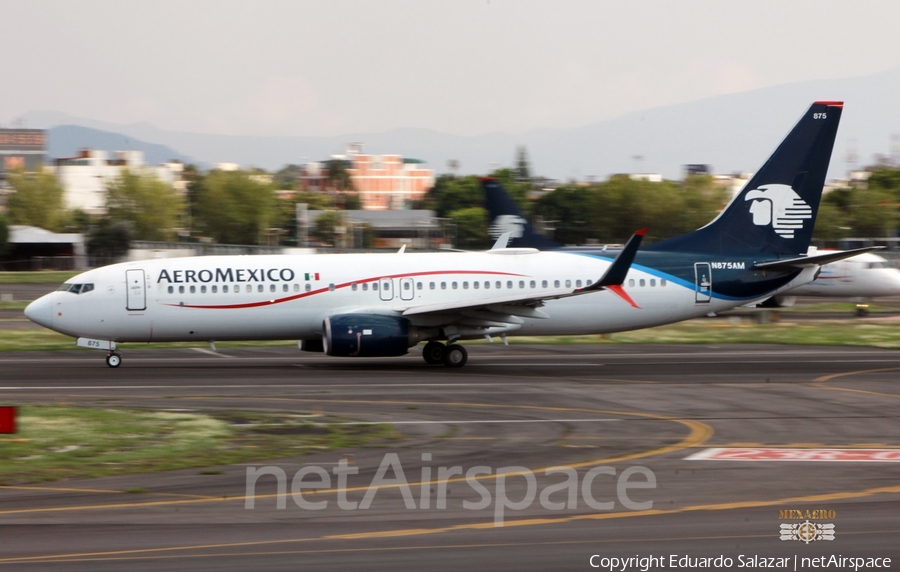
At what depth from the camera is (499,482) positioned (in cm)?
1310

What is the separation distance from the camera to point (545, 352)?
105 feet

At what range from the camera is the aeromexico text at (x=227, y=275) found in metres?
27.5

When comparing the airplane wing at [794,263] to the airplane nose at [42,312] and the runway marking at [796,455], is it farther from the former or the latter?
the airplane nose at [42,312]

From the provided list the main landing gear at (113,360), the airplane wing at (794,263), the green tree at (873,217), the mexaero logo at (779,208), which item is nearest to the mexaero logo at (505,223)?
the mexaero logo at (779,208)

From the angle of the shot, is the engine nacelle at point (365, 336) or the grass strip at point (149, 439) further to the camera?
the engine nacelle at point (365, 336)

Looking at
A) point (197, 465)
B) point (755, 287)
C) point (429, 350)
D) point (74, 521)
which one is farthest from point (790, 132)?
point (74, 521)

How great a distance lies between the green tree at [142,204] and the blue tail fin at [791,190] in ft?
302

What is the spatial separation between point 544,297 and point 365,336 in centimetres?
486

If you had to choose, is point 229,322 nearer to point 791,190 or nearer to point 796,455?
point 796,455

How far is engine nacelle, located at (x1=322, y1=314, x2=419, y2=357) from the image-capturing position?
26.2m

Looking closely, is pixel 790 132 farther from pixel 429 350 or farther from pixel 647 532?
pixel 647 532

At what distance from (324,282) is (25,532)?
57.1ft

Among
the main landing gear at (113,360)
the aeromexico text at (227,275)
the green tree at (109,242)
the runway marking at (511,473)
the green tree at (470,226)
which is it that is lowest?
the runway marking at (511,473)

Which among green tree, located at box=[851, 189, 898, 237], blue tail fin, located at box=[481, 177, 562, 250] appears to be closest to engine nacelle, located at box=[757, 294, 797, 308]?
blue tail fin, located at box=[481, 177, 562, 250]
